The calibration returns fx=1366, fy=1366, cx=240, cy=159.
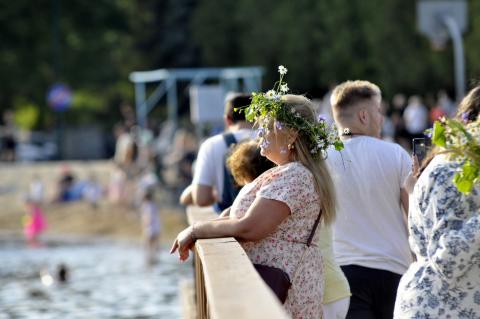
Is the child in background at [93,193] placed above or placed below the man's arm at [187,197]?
below

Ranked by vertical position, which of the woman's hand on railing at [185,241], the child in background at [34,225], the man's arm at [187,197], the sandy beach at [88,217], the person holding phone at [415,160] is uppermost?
the person holding phone at [415,160]

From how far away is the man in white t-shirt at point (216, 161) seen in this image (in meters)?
8.55

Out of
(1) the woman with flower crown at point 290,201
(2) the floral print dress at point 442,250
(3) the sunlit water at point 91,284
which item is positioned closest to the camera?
(2) the floral print dress at point 442,250

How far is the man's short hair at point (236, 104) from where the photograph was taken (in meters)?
8.51

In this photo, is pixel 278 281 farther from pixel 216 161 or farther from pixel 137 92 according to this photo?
pixel 137 92

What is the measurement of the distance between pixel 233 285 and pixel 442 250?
793mm

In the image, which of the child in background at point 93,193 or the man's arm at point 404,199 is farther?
the child in background at point 93,193

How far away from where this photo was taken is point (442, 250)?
4930 millimetres

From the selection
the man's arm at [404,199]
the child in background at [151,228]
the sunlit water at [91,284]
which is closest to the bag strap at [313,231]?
the man's arm at [404,199]

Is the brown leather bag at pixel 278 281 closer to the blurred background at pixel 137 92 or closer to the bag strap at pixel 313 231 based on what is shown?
the bag strap at pixel 313 231

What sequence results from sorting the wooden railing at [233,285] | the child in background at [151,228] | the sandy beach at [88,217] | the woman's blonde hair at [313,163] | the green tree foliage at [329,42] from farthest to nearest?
the green tree foliage at [329,42]
the sandy beach at [88,217]
the child in background at [151,228]
the woman's blonde hair at [313,163]
the wooden railing at [233,285]

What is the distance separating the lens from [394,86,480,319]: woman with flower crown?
15.8 feet

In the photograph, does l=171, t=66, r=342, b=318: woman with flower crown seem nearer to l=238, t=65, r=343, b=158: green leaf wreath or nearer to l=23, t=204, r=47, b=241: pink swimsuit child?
l=238, t=65, r=343, b=158: green leaf wreath

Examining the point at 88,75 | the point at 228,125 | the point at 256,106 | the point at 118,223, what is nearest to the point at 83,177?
the point at 118,223
